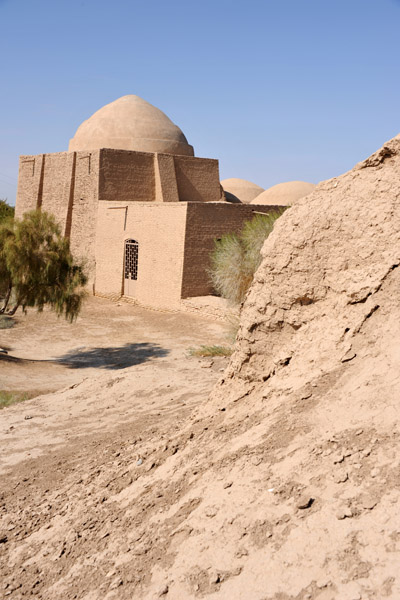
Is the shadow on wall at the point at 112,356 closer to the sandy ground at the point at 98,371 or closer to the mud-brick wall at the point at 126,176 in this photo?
the sandy ground at the point at 98,371

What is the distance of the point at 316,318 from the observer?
13.9 feet

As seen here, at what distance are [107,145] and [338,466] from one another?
20692mm

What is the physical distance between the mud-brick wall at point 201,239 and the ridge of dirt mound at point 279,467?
11597 millimetres

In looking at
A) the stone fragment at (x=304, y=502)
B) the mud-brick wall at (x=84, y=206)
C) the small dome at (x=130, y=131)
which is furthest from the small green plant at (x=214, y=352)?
the small dome at (x=130, y=131)

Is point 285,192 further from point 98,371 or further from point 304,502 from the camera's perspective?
point 304,502

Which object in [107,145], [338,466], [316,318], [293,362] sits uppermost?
[107,145]

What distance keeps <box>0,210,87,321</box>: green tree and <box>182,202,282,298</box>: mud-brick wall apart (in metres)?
4.50

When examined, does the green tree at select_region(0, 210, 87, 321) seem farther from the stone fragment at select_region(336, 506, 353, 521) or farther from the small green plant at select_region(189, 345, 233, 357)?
the stone fragment at select_region(336, 506, 353, 521)

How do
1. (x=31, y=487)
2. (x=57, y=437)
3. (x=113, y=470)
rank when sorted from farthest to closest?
(x=57, y=437)
(x=31, y=487)
(x=113, y=470)

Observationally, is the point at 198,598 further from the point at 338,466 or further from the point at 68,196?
the point at 68,196

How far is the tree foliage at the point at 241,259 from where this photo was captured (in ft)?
Result: 48.6

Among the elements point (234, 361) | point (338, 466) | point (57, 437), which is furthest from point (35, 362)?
point (338, 466)

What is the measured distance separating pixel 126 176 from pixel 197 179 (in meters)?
3.02

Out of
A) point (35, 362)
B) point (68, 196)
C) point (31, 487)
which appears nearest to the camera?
point (31, 487)
